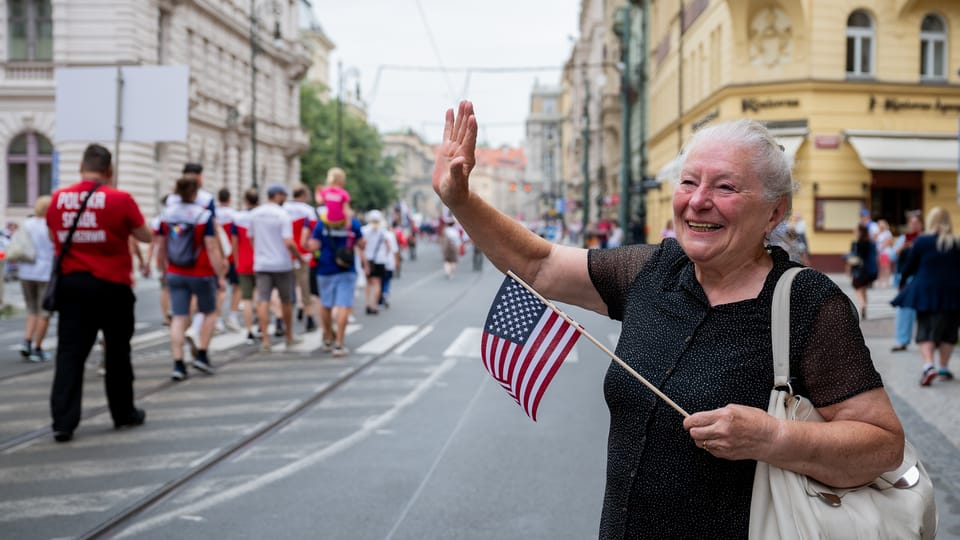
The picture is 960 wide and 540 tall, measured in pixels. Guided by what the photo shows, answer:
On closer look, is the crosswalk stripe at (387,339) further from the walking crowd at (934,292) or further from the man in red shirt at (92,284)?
the walking crowd at (934,292)

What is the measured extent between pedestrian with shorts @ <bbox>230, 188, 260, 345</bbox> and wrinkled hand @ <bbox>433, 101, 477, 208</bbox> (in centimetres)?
1073

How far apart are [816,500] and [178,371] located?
8509 mm

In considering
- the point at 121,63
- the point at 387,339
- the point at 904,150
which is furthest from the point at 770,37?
the point at 387,339

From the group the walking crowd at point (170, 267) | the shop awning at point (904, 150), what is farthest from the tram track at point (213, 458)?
the shop awning at point (904, 150)

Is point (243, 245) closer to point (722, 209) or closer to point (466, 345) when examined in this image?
point (466, 345)

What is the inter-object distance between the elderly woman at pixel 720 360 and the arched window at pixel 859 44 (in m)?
29.3

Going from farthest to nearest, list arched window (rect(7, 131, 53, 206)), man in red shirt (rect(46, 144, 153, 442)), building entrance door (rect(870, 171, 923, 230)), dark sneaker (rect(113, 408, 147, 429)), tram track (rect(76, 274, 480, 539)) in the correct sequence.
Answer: arched window (rect(7, 131, 53, 206)) < building entrance door (rect(870, 171, 923, 230)) < dark sneaker (rect(113, 408, 147, 429)) < man in red shirt (rect(46, 144, 153, 442)) < tram track (rect(76, 274, 480, 539))

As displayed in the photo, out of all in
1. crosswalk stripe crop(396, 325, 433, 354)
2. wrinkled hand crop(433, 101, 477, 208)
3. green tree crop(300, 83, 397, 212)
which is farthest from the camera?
green tree crop(300, 83, 397, 212)

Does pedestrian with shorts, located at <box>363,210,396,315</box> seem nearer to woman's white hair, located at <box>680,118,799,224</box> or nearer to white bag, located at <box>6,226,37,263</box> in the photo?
white bag, located at <box>6,226,37,263</box>

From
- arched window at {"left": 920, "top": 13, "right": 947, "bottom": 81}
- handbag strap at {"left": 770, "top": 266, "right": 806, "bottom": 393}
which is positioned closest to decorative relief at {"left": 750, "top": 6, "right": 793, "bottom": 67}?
arched window at {"left": 920, "top": 13, "right": 947, "bottom": 81}

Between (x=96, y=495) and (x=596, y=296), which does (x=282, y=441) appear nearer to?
(x=96, y=495)

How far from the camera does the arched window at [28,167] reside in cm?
3388

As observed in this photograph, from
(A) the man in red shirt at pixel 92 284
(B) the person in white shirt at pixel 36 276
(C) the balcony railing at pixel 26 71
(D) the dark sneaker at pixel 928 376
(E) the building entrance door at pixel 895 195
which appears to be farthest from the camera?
(C) the balcony railing at pixel 26 71

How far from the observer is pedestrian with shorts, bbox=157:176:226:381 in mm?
9945
